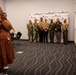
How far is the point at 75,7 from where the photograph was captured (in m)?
10.5

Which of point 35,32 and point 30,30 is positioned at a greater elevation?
Result: point 30,30

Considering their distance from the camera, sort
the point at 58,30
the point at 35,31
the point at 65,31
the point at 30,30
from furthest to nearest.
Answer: the point at 30,30
the point at 35,31
the point at 58,30
the point at 65,31

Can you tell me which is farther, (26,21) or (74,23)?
(26,21)

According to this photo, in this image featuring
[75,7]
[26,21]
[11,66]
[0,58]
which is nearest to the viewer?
[0,58]

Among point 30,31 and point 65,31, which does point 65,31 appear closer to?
point 65,31

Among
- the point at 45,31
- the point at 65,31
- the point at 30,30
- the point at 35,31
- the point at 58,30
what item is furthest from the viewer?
A: the point at 30,30

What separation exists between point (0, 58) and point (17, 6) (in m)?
8.79

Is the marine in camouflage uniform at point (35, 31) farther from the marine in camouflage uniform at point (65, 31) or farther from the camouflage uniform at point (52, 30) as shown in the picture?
the marine in camouflage uniform at point (65, 31)

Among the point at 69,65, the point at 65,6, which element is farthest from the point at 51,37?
the point at 69,65

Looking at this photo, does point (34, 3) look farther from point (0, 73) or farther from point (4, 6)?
point (0, 73)

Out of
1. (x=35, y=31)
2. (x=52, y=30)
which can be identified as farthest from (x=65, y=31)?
(x=35, y=31)

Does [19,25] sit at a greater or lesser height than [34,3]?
lesser

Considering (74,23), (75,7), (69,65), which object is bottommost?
(69,65)

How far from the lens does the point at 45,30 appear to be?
10891 mm
